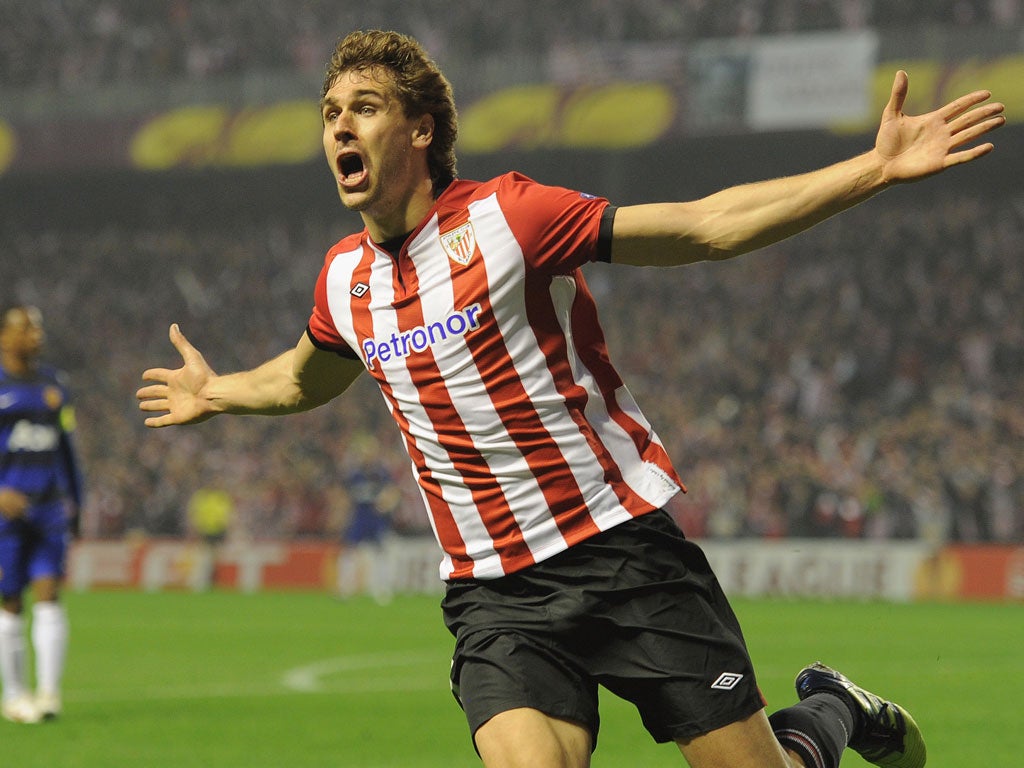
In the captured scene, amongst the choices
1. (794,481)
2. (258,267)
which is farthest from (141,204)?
(794,481)

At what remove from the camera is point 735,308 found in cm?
2973

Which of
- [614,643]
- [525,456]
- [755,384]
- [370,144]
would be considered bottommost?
[755,384]

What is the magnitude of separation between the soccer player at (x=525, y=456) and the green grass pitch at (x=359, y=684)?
3.85 meters

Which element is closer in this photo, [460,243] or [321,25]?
[460,243]

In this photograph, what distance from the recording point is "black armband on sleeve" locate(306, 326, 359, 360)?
4883 millimetres

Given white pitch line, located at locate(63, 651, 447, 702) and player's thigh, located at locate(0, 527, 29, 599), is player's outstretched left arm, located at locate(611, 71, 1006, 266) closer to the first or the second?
player's thigh, located at locate(0, 527, 29, 599)

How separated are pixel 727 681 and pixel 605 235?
1.19 metres

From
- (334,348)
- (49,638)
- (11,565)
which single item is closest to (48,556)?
(11,565)

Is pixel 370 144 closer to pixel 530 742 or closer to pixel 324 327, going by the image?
pixel 324 327

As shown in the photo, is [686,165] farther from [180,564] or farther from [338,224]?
[180,564]

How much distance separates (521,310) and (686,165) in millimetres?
29966

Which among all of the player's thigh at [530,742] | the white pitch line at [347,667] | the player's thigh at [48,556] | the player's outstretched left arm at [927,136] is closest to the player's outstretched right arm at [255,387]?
the player's thigh at [530,742]

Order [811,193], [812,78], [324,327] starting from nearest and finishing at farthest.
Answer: [811,193], [324,327], [812,78]

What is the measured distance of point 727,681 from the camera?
431 centimetres
